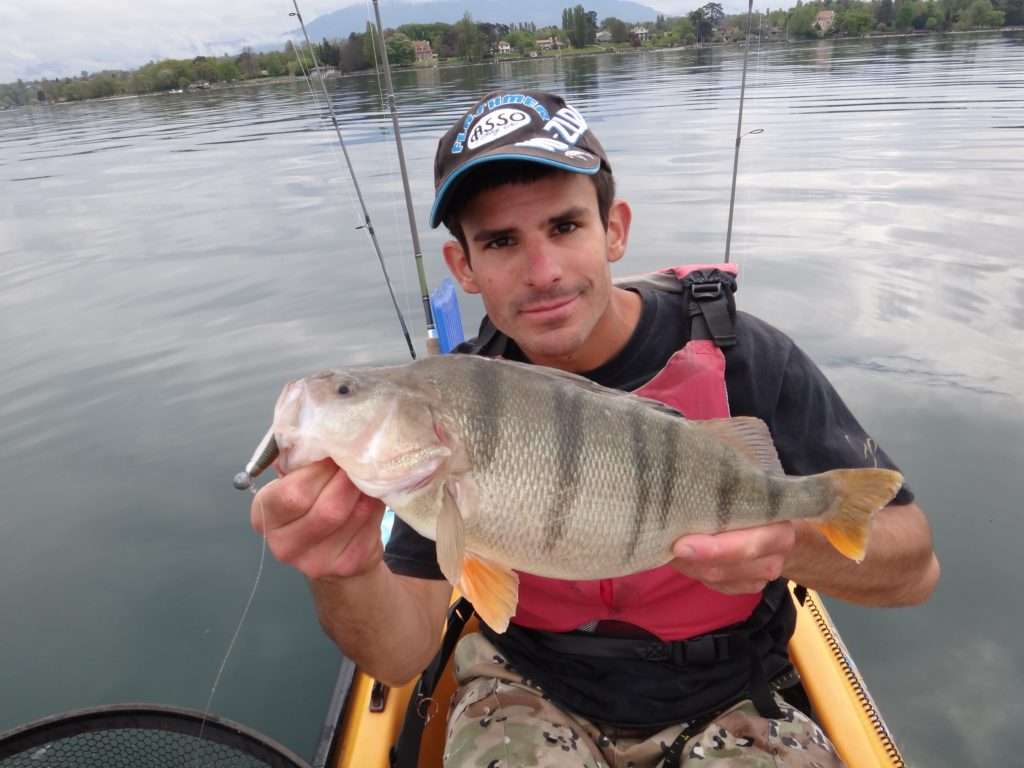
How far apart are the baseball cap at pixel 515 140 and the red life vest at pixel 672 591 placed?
652mm

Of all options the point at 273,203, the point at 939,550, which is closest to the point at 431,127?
the point at 273,203

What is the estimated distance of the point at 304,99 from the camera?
37406mm

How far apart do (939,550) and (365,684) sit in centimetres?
345

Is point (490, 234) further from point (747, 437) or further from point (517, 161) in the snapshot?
point (747, 437)

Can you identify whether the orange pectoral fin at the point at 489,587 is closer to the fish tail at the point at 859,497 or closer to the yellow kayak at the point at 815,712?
the fish tail at the point at 859,497

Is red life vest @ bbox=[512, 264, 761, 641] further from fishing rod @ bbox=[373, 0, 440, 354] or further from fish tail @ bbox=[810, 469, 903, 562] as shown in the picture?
fishing rod @ bbox=[373, 0, 440, 354]

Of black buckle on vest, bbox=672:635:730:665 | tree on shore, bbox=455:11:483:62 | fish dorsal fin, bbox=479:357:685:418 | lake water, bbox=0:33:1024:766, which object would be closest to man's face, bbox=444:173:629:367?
fish dorsal fin, bbox=479:357:685:418

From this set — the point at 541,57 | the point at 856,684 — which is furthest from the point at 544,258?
the point at 541,57

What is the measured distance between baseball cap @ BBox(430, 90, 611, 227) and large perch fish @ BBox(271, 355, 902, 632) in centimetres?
67

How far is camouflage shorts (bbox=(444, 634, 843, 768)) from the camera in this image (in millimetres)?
2025

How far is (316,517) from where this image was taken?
1.43m

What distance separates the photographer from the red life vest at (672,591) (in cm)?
210

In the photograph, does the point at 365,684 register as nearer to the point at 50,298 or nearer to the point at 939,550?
the point at 939,550

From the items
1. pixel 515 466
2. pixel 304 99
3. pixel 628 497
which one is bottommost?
pixel 304 99
